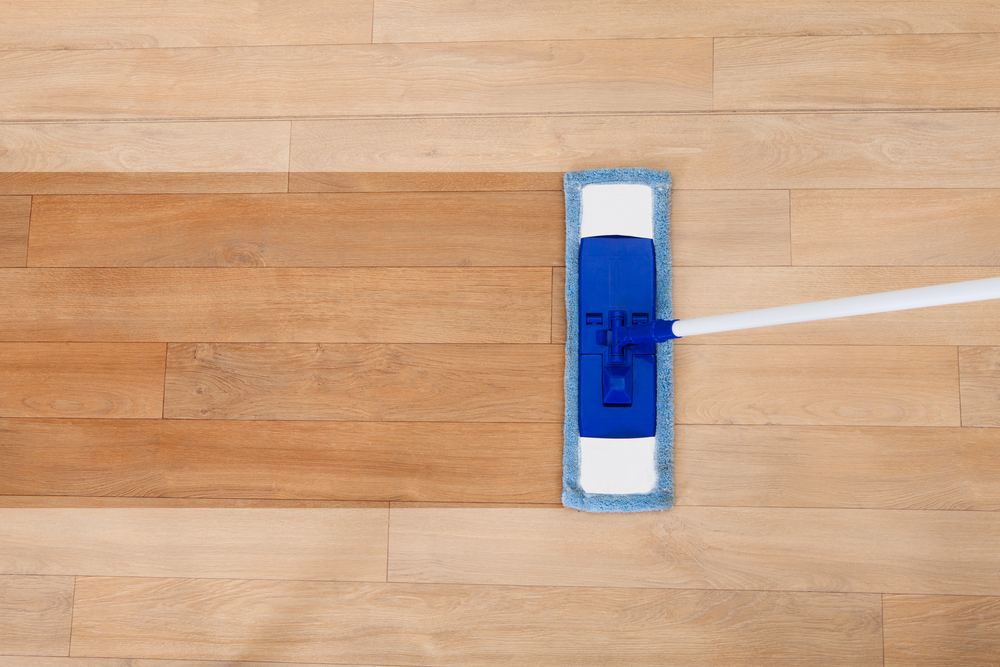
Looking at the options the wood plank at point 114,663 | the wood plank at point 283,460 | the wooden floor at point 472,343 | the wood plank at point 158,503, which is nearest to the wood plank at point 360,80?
the wooden floor at point 472,343

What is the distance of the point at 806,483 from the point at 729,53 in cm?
68

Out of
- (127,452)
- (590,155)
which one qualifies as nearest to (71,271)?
(127,452)

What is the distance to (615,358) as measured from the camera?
938 millimetres

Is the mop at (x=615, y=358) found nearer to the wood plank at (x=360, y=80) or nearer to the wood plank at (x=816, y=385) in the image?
the wood plank at (x=816, y=385)

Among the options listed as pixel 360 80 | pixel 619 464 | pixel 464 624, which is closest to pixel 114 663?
pixel 464 624

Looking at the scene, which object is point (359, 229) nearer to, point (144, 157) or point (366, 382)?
point (366, 382)

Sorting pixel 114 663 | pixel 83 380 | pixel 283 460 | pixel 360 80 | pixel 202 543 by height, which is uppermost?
pixel 360 80

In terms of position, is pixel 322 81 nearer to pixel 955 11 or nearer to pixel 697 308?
pixel 697 308

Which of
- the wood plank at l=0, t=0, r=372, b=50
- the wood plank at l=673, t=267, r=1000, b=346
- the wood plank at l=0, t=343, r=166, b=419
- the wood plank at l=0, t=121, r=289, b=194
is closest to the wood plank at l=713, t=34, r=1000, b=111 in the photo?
the wood plank at l=673, t=267, r=1000, b=346

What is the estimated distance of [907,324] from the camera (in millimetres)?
996

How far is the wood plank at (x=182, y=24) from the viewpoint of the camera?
1.09 metres

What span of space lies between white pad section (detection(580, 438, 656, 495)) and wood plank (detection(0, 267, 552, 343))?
189 millimetres

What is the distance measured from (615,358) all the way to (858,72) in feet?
2.01

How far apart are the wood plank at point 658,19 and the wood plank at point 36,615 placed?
1.02 m
